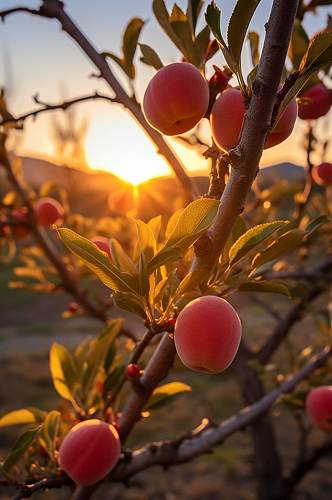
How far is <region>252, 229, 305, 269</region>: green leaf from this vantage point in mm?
526

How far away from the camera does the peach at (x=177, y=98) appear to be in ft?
1.87

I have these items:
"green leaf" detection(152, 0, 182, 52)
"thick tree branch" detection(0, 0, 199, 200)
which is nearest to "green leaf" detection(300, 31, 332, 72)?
"green leaf" detection(152, 0, 182, 52)

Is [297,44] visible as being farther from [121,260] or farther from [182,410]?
[182,410]

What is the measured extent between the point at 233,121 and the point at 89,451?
460 mm

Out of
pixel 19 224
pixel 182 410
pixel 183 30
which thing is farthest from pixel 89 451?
pixel 182 410

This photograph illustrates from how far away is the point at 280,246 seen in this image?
0.54 m

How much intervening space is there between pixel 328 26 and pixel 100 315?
959mm

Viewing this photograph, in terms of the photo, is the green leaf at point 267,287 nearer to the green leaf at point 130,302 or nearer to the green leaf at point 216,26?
the green leaf at point 130,302

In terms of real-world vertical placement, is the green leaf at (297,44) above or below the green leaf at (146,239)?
above

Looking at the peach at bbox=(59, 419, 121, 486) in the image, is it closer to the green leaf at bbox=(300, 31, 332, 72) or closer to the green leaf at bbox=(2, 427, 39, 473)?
the green leaf at bbox=(2, 427, 39, 473)

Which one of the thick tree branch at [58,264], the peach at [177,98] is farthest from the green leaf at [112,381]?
the thick tree branch at [58,264]

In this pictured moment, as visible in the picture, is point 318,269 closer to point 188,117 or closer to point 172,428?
point 188,117

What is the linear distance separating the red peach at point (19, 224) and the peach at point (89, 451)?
96 cm

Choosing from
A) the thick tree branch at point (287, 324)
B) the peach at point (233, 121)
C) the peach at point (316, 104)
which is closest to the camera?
the peach at point (233, 121)
